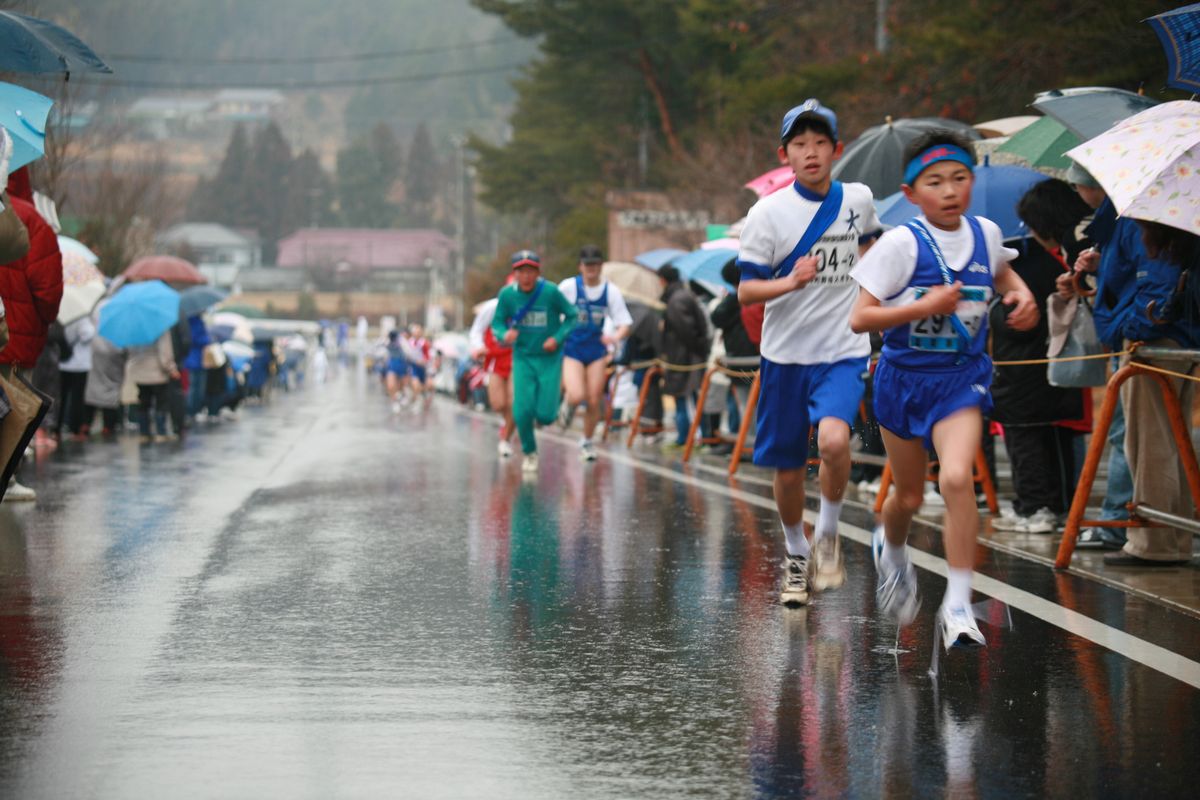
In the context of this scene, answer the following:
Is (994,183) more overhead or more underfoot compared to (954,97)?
more underfoot

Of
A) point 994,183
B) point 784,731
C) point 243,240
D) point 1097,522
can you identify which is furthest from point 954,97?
point 243,240

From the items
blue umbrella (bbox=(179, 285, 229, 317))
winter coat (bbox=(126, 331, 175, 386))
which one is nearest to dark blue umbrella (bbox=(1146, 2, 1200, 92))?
winter coat (bbox=(126, 331, 175, 386))

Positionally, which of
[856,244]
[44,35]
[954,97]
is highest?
[954,97]

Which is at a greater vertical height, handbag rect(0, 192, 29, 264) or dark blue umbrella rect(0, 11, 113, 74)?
dark blue umbrella rect(0, 11, 113, 74)

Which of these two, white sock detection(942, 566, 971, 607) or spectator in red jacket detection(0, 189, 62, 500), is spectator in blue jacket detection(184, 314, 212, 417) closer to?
spectator in red jacket detection(0, 189, 62, 500)

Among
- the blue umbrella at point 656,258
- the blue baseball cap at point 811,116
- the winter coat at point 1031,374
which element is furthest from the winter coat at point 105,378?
the blue baseball cap at point 811,116

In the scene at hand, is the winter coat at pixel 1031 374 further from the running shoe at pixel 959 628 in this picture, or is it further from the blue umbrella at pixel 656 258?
the blue umbrella at pixel 656 258

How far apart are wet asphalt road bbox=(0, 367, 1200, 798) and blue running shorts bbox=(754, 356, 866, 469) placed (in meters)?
0.68

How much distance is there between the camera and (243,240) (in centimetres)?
19662

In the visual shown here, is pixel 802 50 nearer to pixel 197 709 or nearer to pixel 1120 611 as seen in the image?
pixel 1120 611

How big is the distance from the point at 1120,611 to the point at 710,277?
1057 cm

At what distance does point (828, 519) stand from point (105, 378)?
16.6 metres

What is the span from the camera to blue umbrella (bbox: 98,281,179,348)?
830 inches

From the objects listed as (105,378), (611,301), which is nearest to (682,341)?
(611,301)
